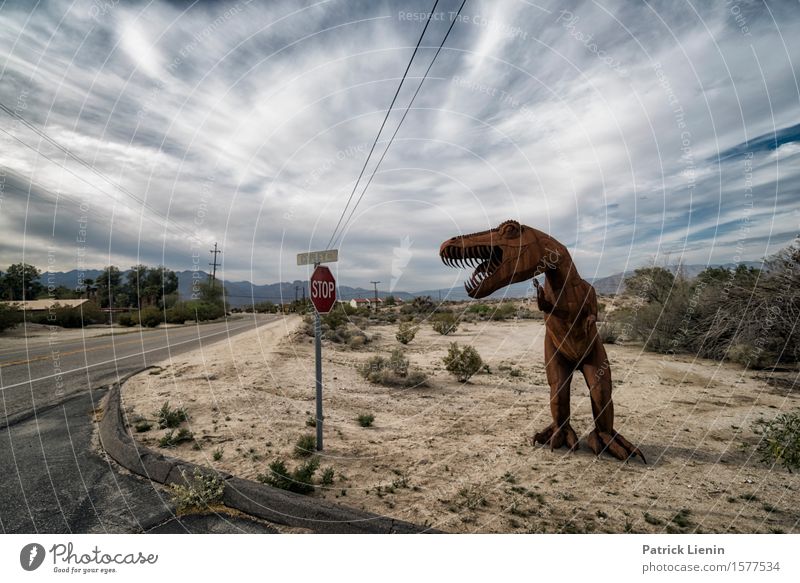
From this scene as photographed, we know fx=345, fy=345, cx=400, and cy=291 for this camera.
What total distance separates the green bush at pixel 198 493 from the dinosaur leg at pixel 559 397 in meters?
4.04

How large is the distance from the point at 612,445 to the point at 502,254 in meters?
2.93

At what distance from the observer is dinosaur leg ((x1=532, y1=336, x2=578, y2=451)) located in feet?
15.2

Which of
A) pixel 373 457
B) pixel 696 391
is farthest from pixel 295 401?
pixel 696 391

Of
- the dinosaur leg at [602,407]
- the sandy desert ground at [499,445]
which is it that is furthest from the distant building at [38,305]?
the dinosaur leg at [602,407]

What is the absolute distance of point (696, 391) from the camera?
8492 mm

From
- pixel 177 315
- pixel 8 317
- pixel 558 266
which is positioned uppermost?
pixel 558 266

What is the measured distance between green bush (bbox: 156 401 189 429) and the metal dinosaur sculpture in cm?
506

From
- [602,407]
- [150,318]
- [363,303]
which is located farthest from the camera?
[363,303]

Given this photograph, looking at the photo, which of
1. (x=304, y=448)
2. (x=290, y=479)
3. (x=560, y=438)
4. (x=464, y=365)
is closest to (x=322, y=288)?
(x=304, y=448)

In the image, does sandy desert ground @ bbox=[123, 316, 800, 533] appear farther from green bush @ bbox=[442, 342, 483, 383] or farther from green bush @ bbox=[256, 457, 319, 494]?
green bush @ bbox=[442, 342, 483, 383]

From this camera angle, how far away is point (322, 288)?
487cm

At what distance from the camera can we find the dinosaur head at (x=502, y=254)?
4035mm

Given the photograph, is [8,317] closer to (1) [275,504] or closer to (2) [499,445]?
(1) [275,504]

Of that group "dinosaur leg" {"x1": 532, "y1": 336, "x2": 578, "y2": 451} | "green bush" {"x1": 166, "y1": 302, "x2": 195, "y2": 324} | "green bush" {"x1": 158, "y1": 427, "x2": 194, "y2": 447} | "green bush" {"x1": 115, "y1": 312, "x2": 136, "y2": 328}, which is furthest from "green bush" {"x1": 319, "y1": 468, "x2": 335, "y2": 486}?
"green bush" {"x1": 166, "y1": 302, "x2": 195, "y2": 324}
